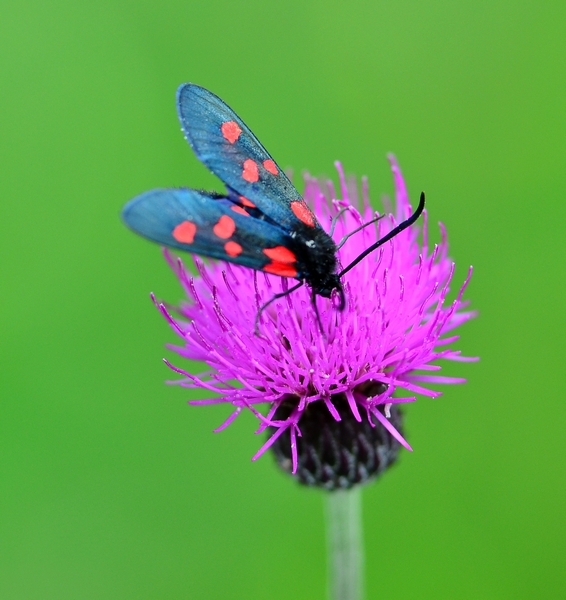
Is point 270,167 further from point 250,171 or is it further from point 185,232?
point 185,232

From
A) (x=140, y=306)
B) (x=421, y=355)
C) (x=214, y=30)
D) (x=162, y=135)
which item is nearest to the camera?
(x=421, y=355)

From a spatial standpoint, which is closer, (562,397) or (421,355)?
(421,355)

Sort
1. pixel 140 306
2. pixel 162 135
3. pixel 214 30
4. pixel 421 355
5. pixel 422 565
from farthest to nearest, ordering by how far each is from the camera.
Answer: pixel 214 30 < pixel 162 135 < pixel 140 306 < pixel 422 565 < pixel 421 355

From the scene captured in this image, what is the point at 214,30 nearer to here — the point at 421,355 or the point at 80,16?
the point at 80,16

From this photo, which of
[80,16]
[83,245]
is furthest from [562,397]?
[80,16]

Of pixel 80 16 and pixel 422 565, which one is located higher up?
pixel 80 16

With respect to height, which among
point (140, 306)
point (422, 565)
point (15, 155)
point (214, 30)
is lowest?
point (422, 565)

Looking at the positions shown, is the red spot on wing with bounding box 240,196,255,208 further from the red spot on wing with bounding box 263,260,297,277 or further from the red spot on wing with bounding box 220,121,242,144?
the red spot on wing with bounding box 263,260,297,277

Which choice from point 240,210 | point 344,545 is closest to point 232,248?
point 240,210
